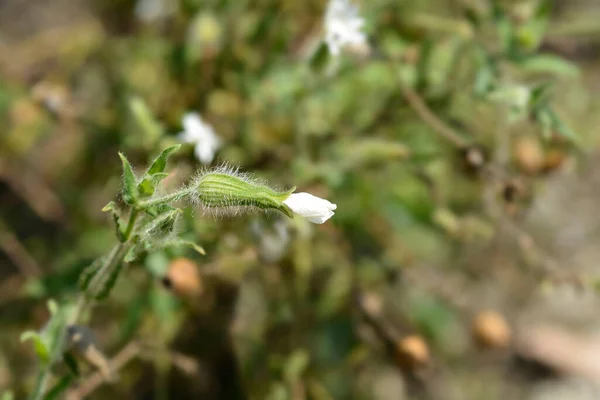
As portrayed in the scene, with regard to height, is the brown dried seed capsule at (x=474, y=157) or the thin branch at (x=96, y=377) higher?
the brown dried seed capsule at (x=474, y=157)

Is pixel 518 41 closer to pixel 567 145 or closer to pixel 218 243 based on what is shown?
pixel 567 145

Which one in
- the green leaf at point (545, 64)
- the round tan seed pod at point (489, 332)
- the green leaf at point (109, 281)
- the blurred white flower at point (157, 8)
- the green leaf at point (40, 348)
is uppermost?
the blurred white flower at point (157, 8)

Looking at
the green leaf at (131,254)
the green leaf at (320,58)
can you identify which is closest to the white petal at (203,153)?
the green leaf at (320,58)

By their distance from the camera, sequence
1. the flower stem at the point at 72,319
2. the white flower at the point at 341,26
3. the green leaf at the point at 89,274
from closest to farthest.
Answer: the flower stem at the point at 72,319 < the green leaf at the point at 89,274 < the white flower at the point at 341,26

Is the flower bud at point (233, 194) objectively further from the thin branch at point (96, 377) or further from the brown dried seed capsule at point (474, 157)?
the brown dried seed capsule at point (474, 157)

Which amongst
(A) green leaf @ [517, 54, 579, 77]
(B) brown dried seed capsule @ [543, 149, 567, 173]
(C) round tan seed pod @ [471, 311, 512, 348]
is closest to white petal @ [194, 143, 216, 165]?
(A) green leaf @ [517, 54, 579, 77]

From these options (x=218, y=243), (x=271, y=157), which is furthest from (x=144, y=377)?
(x=271, y=157)

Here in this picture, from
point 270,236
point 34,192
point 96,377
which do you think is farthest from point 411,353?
point 34,192
